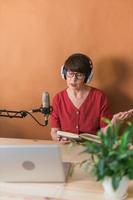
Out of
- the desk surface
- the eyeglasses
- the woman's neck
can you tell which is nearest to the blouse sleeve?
the woman's neck

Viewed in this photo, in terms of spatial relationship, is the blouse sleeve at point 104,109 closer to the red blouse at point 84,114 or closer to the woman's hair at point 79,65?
the red blouse at point 84,114

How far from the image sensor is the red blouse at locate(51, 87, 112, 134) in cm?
247

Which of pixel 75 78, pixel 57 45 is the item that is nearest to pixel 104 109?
pixel 75 78

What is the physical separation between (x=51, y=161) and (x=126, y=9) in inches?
56.0

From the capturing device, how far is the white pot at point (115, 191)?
145 centimetres

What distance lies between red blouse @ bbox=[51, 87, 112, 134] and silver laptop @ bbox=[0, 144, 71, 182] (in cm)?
85

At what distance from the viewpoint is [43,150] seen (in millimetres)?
1458

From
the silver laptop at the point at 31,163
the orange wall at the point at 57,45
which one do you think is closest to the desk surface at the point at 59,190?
the silver laptop at the point at 31,163

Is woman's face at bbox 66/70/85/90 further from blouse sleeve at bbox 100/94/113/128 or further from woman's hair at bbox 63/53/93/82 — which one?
blouse sleeve at bbox 100/94/113/128

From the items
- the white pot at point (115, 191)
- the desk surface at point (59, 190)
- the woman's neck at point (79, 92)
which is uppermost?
the woman's neck at point (79, 92)

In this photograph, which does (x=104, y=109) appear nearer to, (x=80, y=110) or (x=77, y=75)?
(x=80, y=110)

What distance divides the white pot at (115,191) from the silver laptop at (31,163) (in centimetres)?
22

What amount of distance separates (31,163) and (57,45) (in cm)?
134

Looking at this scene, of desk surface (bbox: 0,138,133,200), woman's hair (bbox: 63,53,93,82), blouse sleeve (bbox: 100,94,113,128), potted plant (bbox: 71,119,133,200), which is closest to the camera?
potted plant (bbox: 71,119,133,200)
